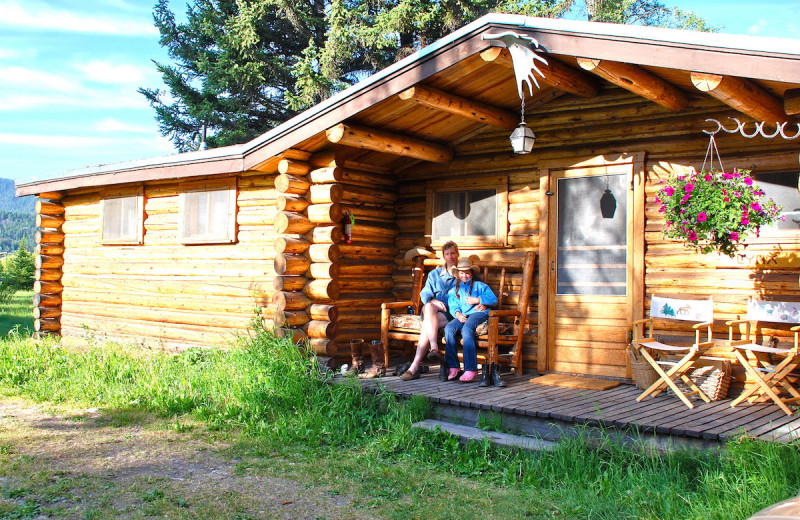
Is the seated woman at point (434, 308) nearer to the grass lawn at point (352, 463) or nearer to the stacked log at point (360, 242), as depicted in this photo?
the grass lawn at point (352, 463)

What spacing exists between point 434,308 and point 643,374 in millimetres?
2317

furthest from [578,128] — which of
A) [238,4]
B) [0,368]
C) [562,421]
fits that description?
[238,4]

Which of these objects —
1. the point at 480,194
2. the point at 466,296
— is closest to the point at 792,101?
the point at 466,296

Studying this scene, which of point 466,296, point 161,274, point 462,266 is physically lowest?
point 466,296

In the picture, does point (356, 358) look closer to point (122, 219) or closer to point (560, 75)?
point (560, 75)

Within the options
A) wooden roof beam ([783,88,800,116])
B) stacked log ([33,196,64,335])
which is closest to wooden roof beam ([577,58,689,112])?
wooden roof beam ([783,88,800,116])

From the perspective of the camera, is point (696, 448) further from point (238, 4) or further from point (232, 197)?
point (238, 4)

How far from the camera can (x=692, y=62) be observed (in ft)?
17.5

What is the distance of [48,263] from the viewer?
11.7 meters

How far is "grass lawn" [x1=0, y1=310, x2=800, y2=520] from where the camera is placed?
14.7 feet

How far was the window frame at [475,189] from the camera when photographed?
838 centimetres

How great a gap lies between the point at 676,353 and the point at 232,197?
5896 mm

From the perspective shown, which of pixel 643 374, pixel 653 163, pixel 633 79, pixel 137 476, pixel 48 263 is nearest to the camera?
pixel 137 476

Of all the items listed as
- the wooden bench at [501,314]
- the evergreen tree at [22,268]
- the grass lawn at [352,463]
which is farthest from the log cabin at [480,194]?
the evergreen tree at [22,268]
